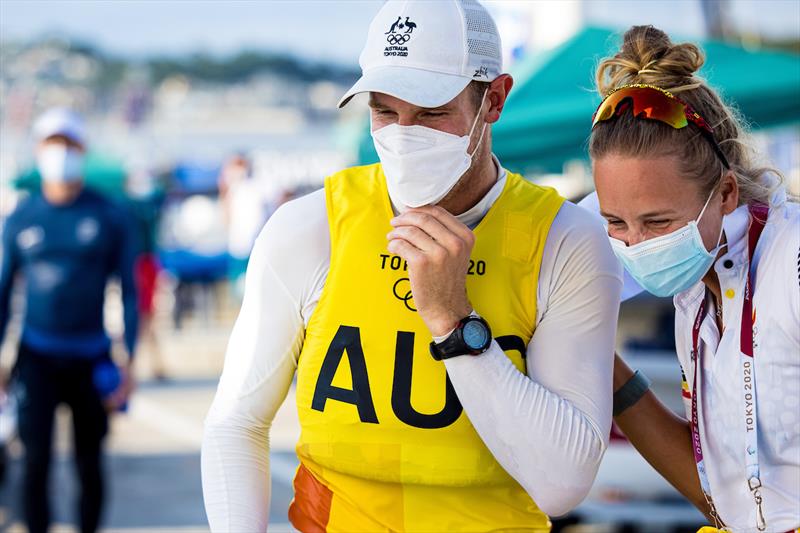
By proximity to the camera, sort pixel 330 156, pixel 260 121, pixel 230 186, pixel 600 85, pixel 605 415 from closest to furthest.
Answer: pixel 605 415
pixel 600 85
pixel 230 186
pixel 330 156
pixel 260 121

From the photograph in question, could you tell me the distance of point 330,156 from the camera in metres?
25.7

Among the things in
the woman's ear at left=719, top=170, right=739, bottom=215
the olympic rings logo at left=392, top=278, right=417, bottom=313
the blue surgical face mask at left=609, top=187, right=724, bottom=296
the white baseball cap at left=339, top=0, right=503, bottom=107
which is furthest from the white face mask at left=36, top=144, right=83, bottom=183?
the woman's ear at left=719, top=170, right=739, bottom=215

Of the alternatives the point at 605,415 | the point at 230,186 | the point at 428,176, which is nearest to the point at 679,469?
the point at 605,415

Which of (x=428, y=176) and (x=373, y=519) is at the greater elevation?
(x=428, y=176)

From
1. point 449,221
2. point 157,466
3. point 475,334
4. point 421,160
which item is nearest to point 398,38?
point 421,160

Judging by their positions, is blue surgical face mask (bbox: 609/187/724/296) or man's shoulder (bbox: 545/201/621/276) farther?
man's shoulder (bbox: 545/201/621/276)

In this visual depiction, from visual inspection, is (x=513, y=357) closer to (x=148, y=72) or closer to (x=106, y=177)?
(x=106, y=177)

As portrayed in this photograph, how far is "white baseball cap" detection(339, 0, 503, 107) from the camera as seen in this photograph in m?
2.17

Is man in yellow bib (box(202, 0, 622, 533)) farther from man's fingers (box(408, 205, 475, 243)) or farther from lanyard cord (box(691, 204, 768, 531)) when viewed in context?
lanyard cord (box(691, 204, 768, 531))

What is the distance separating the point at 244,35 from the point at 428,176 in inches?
1451

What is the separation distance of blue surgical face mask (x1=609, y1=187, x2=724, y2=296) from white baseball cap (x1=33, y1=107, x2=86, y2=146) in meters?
4.68

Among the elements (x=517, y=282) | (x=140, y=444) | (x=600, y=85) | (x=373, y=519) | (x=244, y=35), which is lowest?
(x=140, y=444)

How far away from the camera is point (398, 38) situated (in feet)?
7.30

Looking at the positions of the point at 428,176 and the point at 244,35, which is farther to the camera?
the point at 244,35
